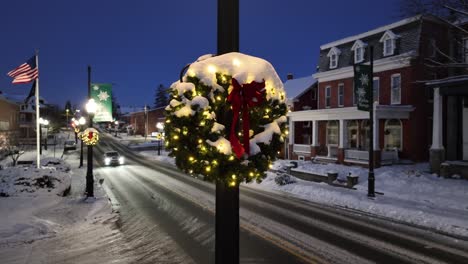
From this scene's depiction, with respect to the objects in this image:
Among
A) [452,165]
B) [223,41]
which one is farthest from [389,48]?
[223,41]

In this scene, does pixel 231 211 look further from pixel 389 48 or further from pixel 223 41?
pixel 389 48

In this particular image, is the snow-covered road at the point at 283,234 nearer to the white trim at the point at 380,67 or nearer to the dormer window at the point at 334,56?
the white trim at the point at 380,67

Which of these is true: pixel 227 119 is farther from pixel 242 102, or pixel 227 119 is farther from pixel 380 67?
Result: pixel 380 67

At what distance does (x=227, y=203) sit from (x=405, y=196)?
15565 mm

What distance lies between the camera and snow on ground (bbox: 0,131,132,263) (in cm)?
877

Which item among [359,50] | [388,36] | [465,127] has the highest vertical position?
[388,36]

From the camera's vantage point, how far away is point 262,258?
27.5 ft

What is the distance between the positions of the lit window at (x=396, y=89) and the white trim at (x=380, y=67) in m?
0.71

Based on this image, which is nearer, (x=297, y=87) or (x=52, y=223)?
(x=52, y=223)

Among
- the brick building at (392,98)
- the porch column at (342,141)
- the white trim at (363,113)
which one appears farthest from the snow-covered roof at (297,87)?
the porch column at (342,141)

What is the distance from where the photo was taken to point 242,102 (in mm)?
3023

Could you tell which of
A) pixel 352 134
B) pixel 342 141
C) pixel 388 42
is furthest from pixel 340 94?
pixel 342 141

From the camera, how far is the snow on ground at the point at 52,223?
28.8ft

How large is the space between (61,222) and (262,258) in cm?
704
